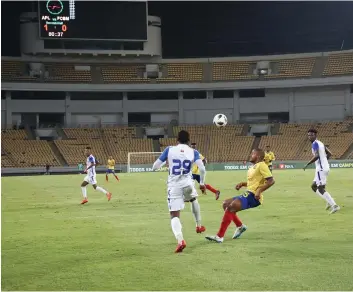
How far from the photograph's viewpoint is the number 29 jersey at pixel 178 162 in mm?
10680

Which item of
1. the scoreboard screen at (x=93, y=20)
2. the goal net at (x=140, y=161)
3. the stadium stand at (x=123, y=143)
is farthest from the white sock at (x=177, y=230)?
the scoreboard screen at (x=93, y=20)

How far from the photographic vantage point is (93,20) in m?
66.9

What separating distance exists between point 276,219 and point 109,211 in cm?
576

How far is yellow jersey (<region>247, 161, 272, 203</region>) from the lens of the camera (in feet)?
36.6

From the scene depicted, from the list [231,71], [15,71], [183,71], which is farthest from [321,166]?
[15,71]

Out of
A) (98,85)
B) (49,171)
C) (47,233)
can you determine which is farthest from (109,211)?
(98,85)

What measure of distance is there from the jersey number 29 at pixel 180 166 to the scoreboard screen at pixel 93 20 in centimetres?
5743

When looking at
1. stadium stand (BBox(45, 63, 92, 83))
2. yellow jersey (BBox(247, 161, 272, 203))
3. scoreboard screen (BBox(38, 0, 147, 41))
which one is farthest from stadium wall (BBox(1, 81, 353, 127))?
yellow jersey (BBox(247, 161, 272, 203))

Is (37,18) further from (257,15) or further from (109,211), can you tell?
(109,211)

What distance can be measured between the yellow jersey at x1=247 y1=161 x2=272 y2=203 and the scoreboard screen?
57.3 m

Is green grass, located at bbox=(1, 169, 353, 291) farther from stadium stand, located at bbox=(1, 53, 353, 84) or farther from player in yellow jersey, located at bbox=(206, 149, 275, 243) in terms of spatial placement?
stadium stand, located at bbox=(1, 53, 353, 84)

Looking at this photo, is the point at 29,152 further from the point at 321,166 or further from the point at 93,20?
the point at 321,166

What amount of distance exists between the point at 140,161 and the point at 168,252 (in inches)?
2016

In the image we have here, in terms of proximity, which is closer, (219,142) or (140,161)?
(140,161)
